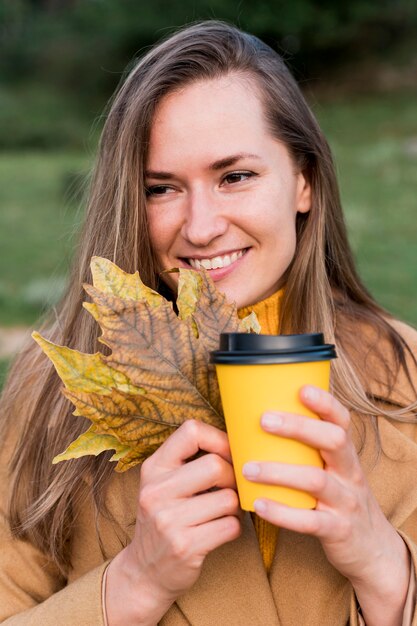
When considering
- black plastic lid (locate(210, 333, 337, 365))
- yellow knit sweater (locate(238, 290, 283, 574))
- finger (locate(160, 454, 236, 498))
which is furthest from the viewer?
yellow knit sweater (locate(238, 290, 283, 574))

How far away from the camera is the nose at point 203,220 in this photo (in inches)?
76.4

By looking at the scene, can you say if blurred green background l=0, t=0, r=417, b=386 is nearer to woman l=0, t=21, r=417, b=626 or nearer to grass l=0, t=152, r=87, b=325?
grass l=0, t=152, r=87, b=325

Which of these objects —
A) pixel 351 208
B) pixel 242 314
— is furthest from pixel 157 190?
pixel 351 208

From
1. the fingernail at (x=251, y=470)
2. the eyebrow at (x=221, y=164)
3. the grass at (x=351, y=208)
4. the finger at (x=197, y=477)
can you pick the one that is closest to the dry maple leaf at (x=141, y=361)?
the finger at (x=197, y=477)

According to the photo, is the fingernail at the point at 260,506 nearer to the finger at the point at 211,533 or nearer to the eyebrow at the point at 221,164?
the finger at the point at 211,533

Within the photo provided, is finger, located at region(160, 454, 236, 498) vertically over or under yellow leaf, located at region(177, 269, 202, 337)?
under

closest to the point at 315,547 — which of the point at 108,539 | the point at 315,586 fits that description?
the point at 315,586

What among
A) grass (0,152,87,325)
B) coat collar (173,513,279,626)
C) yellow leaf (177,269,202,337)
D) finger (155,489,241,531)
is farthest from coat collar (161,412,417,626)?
grass (0,152,87,325)

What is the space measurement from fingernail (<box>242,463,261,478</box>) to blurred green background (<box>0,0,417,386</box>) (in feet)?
18.6

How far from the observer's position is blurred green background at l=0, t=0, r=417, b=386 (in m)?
8.84

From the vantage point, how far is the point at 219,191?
2021 millimetres

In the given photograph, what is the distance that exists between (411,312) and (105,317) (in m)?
4.28

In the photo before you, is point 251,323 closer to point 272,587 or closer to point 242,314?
point 242,314

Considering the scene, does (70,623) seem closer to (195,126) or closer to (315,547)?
(315,547)
